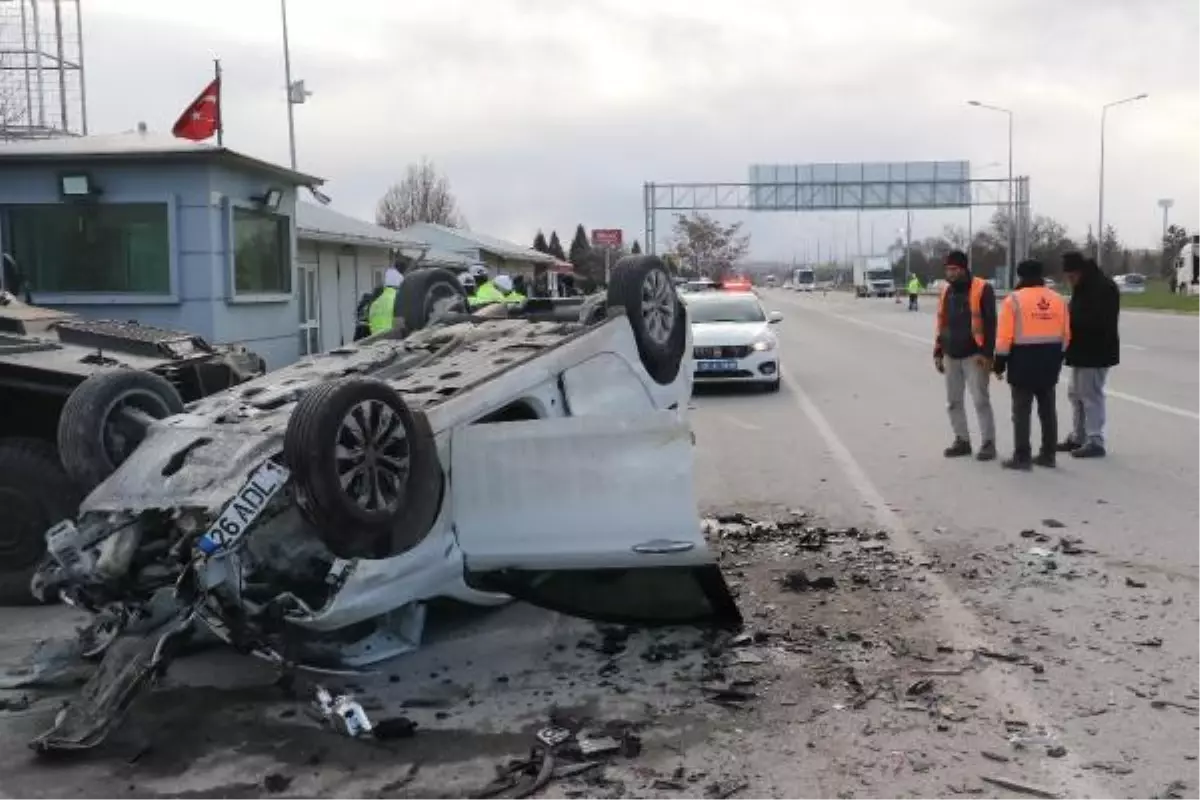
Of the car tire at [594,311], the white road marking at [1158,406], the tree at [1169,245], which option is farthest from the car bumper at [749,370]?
the tree at [1169,245]

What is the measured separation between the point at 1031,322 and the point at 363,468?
6864 millimetres

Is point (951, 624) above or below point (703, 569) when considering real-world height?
below

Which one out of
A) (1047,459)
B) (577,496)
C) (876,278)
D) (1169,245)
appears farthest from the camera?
(1169,245)

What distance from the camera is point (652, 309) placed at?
627 centimetres

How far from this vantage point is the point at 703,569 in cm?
501

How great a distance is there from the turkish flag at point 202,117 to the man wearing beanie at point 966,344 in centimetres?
903

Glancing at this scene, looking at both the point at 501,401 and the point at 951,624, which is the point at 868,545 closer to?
the point at 951,624

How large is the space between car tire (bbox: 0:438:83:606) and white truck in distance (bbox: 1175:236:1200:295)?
61.5 meters

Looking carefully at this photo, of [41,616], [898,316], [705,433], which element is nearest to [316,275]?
[705,433]

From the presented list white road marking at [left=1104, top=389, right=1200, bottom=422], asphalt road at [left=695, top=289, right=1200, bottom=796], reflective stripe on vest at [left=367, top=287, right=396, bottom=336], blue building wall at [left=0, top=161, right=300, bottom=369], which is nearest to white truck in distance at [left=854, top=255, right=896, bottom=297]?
asphalt road at [left=695, top=289, right=1200, bottom=796]

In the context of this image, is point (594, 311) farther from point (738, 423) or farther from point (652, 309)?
point (738, 423)

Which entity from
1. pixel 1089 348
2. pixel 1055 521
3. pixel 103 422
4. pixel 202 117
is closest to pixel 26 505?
pixel 103 422

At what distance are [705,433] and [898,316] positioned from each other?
32133 mm

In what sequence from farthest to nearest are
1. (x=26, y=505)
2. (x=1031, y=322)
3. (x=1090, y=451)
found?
1. (x=1090, y=451)
2. (x=1031, y=322)
3. (x=26, y=505)
